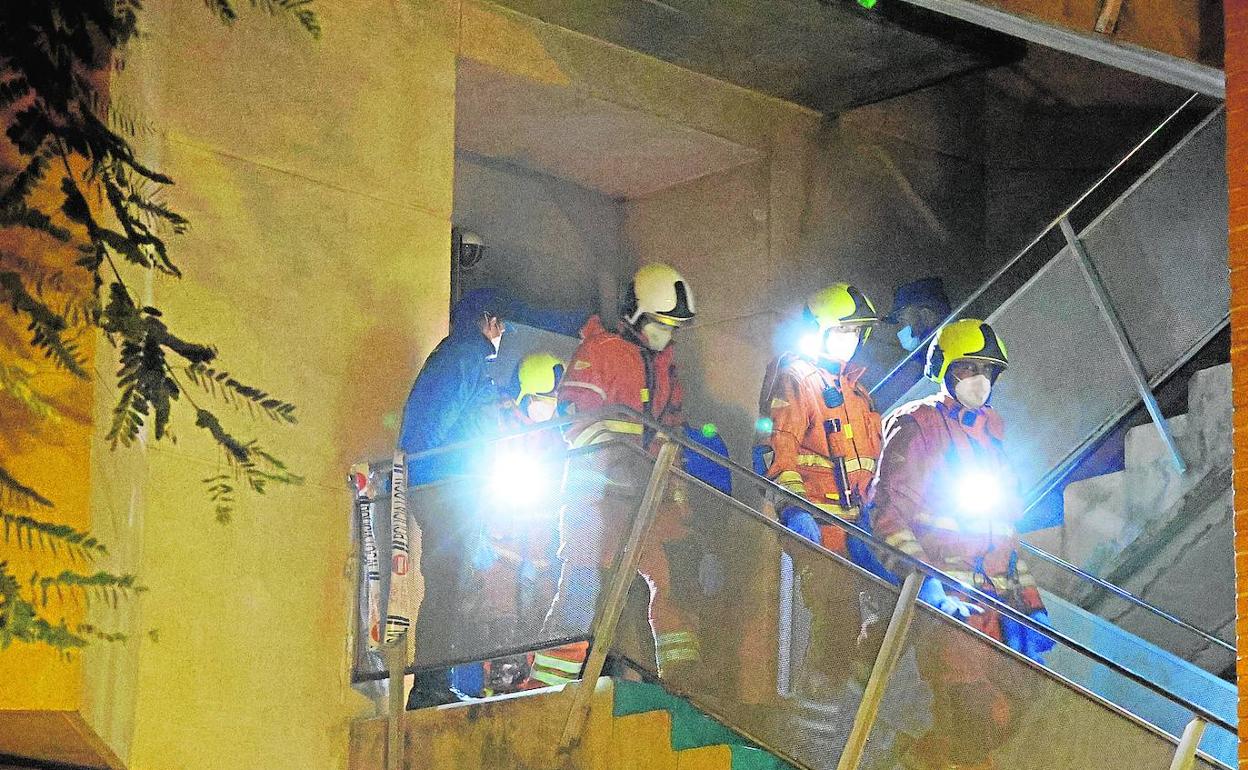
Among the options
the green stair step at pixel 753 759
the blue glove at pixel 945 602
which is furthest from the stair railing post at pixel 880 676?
A: the blue glove at pixel 945 602

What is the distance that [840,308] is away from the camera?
10.6 m

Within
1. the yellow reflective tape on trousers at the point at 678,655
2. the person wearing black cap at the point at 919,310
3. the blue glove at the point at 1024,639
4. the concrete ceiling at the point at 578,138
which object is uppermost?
the concrete ceiling at the point at 578,138

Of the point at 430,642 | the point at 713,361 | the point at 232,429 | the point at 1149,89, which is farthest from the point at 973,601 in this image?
the point at 1149,89

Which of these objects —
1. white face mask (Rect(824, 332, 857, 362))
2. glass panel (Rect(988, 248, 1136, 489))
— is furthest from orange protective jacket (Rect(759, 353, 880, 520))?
glass panel (Rect(988, 248, 1136, 489))

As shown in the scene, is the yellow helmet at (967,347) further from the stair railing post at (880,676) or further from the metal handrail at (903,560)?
the stair railing post at (880,676)

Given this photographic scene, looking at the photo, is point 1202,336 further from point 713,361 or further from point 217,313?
point 217,313

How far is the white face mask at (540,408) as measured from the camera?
1182 cm

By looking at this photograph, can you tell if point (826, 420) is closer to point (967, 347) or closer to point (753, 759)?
point (967, 347)

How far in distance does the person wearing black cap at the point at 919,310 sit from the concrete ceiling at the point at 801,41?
1458mm

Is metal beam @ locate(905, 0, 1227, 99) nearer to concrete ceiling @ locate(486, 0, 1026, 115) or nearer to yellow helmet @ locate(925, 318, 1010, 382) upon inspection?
yellow helmet @ locate(925, 318, 1010, 382)

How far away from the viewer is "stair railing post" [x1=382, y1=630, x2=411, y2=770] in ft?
31.1

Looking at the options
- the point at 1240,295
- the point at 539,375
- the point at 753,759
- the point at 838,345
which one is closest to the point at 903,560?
the point at 753,759

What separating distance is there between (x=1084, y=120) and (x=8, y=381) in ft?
41.6

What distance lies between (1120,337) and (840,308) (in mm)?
2498
